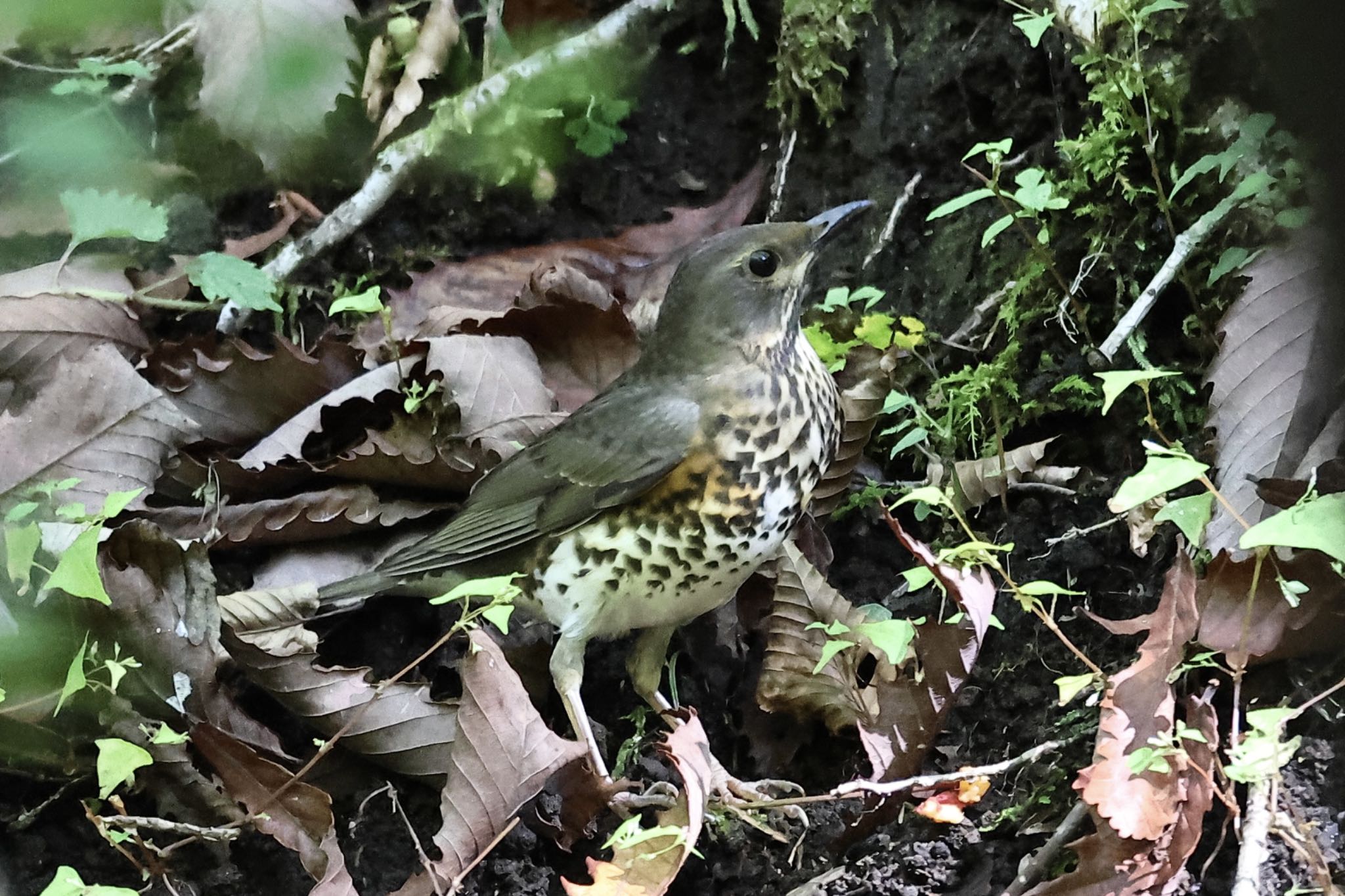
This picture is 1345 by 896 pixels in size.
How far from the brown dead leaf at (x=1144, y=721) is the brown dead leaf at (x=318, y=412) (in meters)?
1.87

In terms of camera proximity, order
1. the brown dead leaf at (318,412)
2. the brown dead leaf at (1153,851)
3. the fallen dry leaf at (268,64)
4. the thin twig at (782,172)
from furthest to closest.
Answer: the thin twig at (782,172) < the brown dead leaf at (318,412) < the fallen dry leaf at (268,64) < the brown dead leaf at (1153,851)

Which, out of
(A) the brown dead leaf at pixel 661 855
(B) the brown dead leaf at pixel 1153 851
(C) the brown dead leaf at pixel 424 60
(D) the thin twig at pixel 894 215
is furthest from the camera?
(C) the brown dead leaf at pixel 424 60

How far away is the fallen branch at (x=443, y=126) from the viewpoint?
3766 millimetres

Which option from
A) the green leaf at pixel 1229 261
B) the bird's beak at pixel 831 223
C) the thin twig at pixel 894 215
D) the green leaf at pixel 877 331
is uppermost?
the green leaf at pixel 1229 261

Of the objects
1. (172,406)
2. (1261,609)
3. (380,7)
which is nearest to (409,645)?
(172,406)

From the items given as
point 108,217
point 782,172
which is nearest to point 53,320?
point 108,217

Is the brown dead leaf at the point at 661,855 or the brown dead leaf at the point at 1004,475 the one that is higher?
the brown dead leaf at the point at 1004,475

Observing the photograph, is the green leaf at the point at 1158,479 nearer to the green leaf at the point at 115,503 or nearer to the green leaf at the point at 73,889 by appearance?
the green leaf at the point at 73,889

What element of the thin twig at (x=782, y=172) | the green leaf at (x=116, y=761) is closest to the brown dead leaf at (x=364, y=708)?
the green leaf at (x=116, y=761)

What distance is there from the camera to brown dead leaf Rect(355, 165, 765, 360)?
338 centimetres

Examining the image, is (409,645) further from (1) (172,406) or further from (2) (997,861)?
(2) (997,861)

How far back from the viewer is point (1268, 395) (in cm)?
213

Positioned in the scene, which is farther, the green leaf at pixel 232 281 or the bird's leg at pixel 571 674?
the green leaf at pixel 232 281

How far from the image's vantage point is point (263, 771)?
7.32 ft
